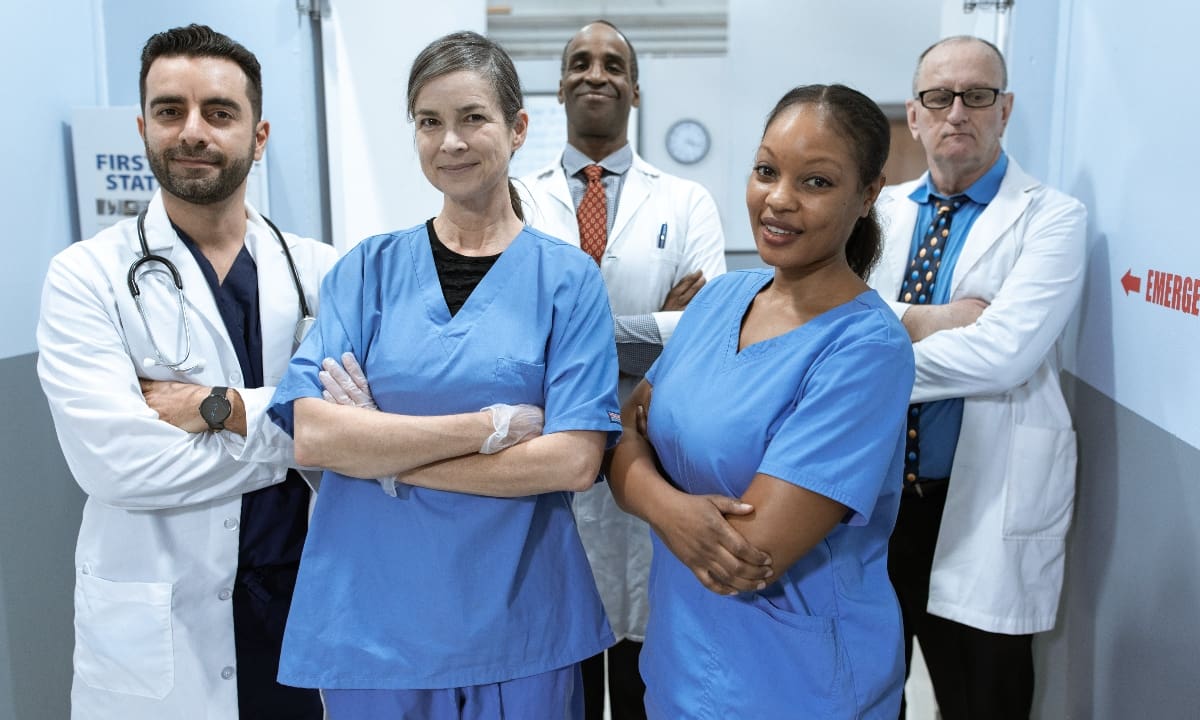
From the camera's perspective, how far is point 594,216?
192 centimetres

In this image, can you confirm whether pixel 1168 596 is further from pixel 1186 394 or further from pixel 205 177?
pixel 205 177

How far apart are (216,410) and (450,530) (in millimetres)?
408

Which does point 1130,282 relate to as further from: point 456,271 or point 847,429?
point 456,271

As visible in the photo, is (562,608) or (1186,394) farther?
(1186,394)

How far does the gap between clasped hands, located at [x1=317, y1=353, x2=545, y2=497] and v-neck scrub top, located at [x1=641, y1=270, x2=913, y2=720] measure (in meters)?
0.18

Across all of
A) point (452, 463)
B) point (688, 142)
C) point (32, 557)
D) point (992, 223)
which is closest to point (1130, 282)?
point (992, 223)

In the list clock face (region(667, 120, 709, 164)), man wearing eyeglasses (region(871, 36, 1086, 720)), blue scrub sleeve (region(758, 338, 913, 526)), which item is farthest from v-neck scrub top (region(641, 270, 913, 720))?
→ clock face (region(667, 120, 709, 164))

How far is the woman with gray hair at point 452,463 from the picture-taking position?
1.19 metres

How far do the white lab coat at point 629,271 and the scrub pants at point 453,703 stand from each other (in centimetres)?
63

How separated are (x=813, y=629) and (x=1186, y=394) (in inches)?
29.6

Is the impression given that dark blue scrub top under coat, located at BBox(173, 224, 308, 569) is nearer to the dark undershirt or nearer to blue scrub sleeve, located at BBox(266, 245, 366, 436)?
blue scrub sleeve, located at BBox(266, 245, 366, 436)

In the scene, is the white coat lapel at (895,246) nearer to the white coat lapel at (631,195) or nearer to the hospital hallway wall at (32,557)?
the white coat lapel at (631,195)

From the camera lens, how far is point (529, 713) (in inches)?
48.6

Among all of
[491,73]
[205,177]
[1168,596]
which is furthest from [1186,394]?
[205,177]
